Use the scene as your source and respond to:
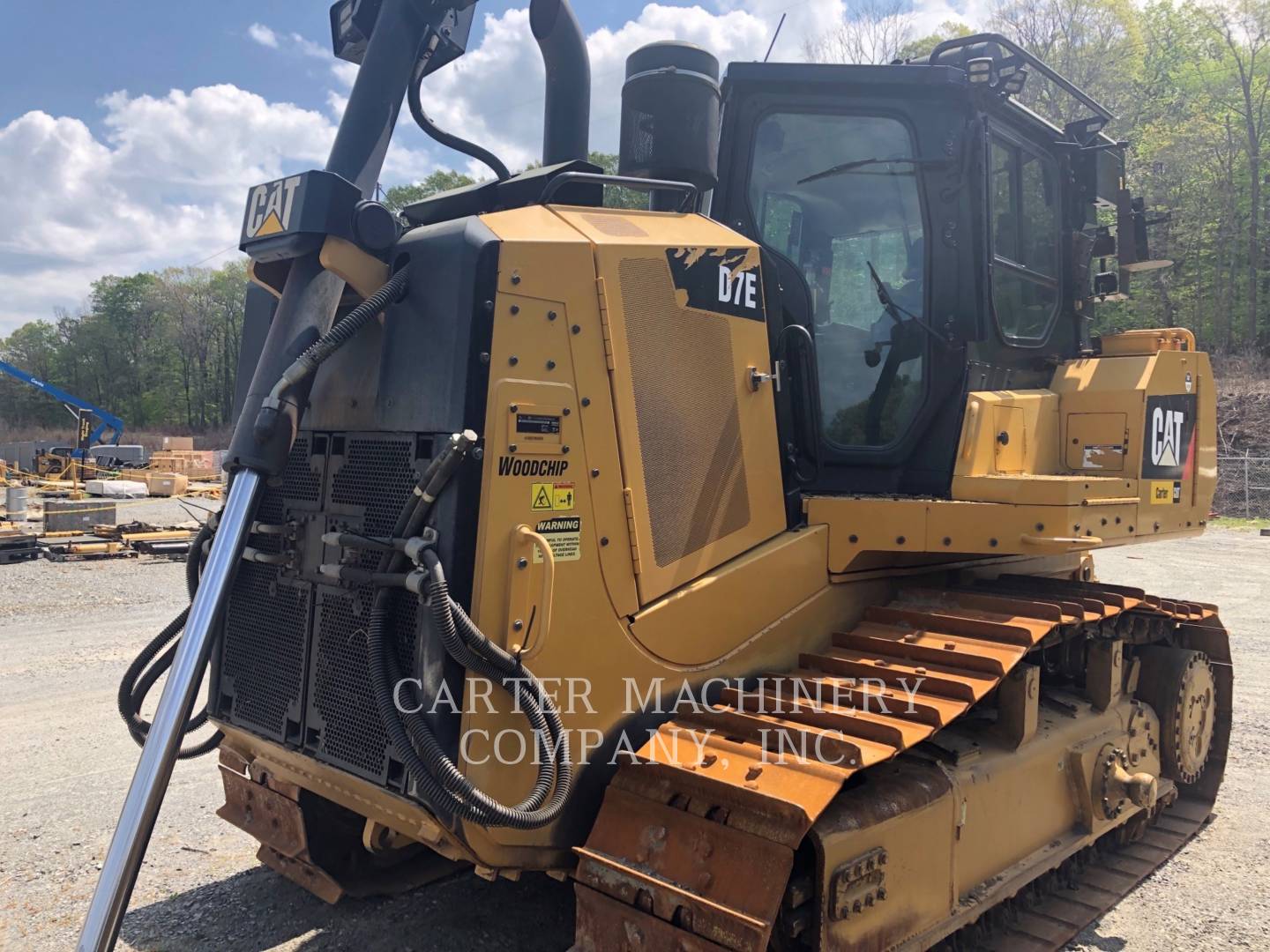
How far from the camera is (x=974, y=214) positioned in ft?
13.0

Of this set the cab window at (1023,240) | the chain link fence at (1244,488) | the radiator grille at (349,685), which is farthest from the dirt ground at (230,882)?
the chain link fence at (1244,488)

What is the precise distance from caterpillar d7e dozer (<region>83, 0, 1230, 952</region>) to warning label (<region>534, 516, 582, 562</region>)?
0.04 meters

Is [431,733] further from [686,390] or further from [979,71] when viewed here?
[979,71]

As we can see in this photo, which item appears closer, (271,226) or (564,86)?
(271,226)

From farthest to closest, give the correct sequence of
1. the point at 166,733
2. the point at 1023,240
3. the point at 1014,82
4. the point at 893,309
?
1. the point at 1023,240
2. the point at 1014,82
3. the point at 893,309
4. the point at 166,733

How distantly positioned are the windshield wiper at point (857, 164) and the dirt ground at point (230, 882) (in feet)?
9.92

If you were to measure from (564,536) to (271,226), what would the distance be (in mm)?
1258

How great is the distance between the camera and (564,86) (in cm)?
373

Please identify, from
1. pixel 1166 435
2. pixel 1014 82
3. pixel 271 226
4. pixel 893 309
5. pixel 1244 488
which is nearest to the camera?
pixel 271 226

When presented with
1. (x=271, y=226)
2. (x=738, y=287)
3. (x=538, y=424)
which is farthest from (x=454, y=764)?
(x=738, y=287)

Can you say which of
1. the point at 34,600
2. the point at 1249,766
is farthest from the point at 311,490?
the point at 34,600

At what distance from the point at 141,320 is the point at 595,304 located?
75.0 meters

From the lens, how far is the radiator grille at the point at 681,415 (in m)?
3.13

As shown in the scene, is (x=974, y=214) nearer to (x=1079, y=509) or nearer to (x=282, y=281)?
(x=1079, y=509)
